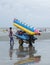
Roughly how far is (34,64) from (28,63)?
0.38 metres

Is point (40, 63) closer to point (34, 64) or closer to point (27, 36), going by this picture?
point (34, 64)

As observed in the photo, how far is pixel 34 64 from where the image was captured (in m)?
12.5

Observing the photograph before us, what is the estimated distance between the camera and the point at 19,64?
41.0ft

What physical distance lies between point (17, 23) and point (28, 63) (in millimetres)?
11642

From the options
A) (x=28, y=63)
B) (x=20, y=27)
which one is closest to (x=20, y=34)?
(x=20, y=27)

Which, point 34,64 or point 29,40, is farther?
point 29,40

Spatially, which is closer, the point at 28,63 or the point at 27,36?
the point at 28,63

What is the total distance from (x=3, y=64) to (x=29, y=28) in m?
10.7

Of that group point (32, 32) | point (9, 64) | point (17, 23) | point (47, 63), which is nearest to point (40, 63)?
point (47, 63)

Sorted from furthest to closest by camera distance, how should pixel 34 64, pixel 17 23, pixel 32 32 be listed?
1. pixel 17 23
2. pixel 32 32
3. pixel 34 64

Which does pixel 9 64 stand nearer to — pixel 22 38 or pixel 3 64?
pixel 3 64

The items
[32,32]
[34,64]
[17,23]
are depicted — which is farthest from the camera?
[17,23]

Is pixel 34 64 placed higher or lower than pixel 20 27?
lower

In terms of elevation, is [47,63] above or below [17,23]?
below
